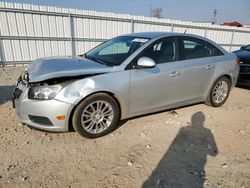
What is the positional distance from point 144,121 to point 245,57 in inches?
173

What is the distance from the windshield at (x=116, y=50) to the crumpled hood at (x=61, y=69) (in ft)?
0.88

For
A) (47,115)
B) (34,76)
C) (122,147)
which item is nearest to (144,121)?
(122,147)

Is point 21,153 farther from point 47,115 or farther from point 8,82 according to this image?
point 8,82

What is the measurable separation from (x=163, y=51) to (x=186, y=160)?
1.92 meters

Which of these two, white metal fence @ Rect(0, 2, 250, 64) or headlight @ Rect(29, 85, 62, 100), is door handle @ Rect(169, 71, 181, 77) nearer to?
headlight @ Rect(29, 85, 62, 100)

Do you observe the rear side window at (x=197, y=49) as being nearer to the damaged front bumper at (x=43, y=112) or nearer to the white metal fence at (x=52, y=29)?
the damaged front bumper at (x=43, y=112)

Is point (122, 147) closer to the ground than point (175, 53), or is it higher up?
closer to the ground

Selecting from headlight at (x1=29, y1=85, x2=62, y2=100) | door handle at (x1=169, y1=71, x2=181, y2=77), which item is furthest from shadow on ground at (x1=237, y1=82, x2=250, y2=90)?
headlight at (x1=29, y1=85, x2=62, y2=100)

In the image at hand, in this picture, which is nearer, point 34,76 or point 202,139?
point 34,76

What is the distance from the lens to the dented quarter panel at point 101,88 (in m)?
2.92

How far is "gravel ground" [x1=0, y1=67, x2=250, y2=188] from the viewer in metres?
2.43

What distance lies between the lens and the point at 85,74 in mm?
3045

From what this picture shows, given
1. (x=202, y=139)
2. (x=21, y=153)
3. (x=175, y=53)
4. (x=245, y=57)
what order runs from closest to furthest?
(x=21, y=153)
(x=202, y=139)
(x=175, y=53)
(x=245, y=57)

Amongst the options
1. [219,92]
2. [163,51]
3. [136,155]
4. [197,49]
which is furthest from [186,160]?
[219,92]
